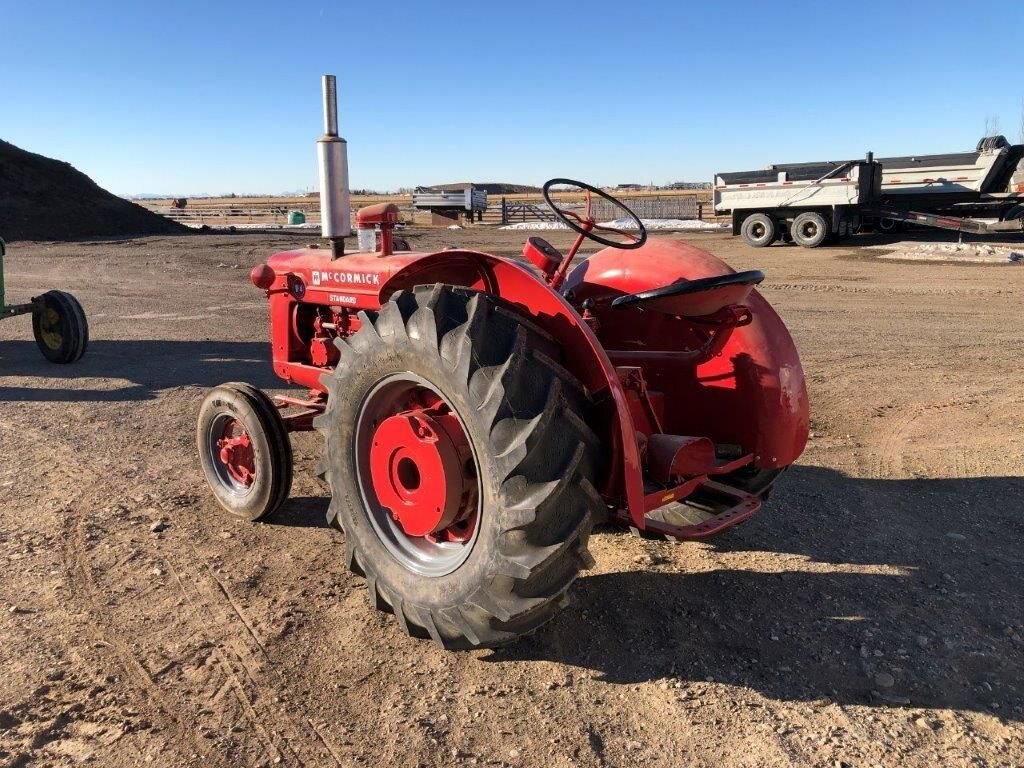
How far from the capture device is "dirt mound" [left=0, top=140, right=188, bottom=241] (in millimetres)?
28234

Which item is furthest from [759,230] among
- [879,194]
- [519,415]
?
[519,415]

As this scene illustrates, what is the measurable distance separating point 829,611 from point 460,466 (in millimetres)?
1630

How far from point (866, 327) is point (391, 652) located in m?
8.41

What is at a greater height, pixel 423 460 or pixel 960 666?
pixel 423 460

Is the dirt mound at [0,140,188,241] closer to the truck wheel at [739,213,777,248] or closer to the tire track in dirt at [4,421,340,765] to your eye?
the truck wheel at [739,213,777,248]

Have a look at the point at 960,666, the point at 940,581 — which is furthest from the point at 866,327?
the point at 960,666

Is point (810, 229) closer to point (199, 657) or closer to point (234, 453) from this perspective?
point (234, 453)

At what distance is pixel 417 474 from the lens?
279 centimetres

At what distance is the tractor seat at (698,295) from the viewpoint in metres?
2.80

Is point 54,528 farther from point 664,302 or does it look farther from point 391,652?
point 664,302

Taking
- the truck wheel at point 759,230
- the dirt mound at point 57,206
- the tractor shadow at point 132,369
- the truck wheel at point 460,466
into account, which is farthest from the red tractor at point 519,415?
the dirt mound at point 57,206

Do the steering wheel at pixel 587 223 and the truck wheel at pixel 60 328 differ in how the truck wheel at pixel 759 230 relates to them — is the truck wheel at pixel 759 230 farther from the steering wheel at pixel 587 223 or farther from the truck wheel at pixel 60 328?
the steering wheel at pixel 587 223

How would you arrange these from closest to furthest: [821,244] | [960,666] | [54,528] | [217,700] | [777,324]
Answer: [217,700]
[960,666]
[777,324]
[54,528]
[821,244]

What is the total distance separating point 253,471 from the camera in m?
4.07
